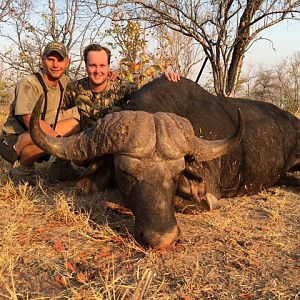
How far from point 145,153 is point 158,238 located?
680 mm

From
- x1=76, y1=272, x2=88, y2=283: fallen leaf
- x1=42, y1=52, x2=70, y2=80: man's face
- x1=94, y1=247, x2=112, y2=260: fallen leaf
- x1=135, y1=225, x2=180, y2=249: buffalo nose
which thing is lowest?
x1=76, y1=272, x2=88, y2=283: fallen leaf

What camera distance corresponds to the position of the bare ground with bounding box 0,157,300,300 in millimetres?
2529

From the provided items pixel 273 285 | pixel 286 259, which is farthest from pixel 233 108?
pixel 273 285

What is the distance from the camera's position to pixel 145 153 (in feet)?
10.7

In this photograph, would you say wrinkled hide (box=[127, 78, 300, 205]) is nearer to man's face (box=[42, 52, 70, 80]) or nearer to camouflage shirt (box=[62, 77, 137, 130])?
camouflage shirt (box=[62, 77, 137, 130])

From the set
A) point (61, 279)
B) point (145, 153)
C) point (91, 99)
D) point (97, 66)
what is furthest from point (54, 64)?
point (61, 279)

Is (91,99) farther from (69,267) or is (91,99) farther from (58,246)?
(69,267)

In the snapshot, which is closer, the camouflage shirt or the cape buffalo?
the cape buffalo

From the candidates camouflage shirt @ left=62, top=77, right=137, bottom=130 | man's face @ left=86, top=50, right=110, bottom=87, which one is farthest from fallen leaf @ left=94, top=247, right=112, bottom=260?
man's face @ left=86, top=50, right=110, bottom=87

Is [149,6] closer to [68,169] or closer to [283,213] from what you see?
[68,169]

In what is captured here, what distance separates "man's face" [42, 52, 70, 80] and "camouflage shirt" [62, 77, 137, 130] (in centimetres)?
37

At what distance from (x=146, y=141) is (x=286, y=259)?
1.39 meters

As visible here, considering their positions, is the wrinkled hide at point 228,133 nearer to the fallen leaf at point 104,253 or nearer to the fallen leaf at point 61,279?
the fallen leaf at point 104,253

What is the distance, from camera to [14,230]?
3533mm
